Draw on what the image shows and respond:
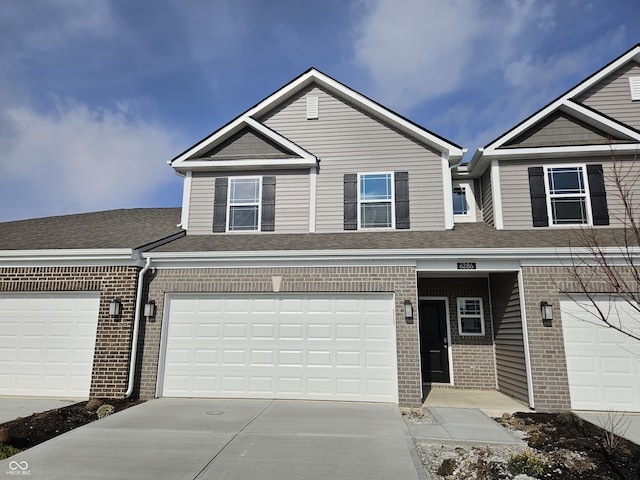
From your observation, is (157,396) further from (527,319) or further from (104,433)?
(527,319)

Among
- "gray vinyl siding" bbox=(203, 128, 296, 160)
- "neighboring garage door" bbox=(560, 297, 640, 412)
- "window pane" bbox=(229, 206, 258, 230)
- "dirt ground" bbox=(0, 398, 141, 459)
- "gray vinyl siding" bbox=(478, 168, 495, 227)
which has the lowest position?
"dirt ground" bbox=(0, 398, 141, 459)

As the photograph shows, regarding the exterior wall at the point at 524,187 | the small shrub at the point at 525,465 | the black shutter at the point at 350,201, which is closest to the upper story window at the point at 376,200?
the black shutter at the point at 350,201

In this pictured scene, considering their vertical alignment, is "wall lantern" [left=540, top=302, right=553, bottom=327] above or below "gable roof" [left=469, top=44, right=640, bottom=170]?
below

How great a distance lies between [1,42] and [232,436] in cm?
1207

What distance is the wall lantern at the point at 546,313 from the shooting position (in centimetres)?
773

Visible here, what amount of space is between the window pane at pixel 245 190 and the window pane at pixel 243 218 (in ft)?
0.80

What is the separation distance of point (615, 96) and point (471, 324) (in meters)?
7.87

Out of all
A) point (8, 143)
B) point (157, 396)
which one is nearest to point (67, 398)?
point (157, 396)

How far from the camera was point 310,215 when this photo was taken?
10.6 metres

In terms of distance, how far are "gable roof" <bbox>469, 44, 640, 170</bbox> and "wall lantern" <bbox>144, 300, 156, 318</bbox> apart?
9.29 meters

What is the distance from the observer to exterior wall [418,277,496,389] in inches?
385

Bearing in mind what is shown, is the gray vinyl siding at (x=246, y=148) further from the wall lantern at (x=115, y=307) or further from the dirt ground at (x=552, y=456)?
the dirt ground at (x=552, y=456)

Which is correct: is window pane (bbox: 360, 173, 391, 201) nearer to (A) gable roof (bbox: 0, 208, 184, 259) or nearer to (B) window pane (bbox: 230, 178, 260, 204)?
(B) window pane (bbox: 230, 178, 260, 204)

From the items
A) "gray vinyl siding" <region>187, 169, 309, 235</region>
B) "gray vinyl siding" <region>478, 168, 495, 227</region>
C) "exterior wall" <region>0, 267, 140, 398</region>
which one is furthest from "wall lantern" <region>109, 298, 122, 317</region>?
"gray vinyl siding" <region>478, 168, 495, 227</region>
